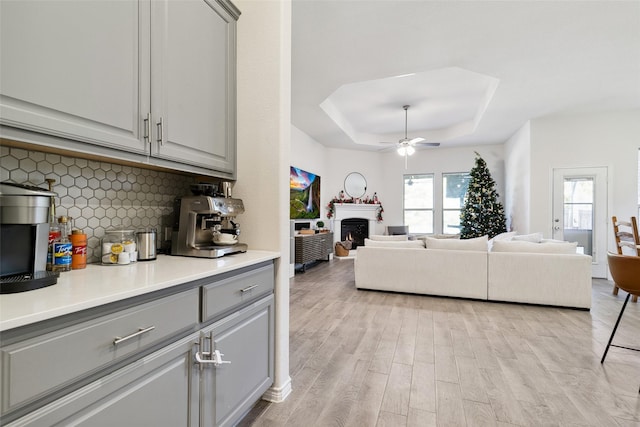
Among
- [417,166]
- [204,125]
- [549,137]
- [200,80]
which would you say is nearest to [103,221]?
[204,125]

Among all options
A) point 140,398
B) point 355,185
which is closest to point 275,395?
point 140,398

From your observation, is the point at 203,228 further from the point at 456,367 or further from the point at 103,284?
the point at 456,367

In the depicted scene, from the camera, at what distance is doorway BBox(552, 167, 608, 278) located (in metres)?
5.51

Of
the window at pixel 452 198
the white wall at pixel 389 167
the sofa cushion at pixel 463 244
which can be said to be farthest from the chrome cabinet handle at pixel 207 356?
the window at pixel 452 198

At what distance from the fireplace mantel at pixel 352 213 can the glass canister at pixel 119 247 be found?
6.59 m

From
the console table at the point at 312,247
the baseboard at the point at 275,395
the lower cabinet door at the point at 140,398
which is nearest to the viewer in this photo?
the lower cabinet door at the point at 140,398

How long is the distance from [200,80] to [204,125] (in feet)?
0.80

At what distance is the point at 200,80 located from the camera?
5.69 feet

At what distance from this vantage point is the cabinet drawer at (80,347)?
0.73m

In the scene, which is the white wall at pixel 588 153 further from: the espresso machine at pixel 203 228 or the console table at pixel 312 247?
the espresso machine at pixel 203 228

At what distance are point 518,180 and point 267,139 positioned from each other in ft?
21.8

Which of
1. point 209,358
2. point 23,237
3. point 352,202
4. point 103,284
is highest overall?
point 352,202

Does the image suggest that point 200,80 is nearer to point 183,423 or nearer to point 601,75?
point 183,423

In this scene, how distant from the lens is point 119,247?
1.52 meters
